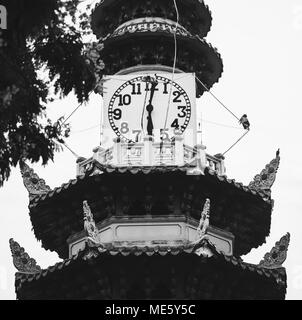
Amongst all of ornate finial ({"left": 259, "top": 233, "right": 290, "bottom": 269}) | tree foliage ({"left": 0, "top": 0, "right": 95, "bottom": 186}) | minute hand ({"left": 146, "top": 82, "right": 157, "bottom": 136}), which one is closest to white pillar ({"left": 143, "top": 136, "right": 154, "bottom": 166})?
minute hand ({"left": 146, "top": 82, "right": 157, "bottom": 136})

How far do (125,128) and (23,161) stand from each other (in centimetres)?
1625

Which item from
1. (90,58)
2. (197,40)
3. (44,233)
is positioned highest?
(197,40)

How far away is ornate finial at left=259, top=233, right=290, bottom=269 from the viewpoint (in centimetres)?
2700

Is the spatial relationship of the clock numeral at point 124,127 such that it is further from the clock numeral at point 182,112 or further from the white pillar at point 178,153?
the white pillar at point 178,153

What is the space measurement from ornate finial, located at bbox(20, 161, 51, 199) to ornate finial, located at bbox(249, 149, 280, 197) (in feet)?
17.6

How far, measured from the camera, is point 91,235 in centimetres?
2527

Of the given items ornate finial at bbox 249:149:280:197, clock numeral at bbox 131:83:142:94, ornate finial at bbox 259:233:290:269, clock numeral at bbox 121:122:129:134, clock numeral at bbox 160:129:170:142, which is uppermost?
clock numeral at bbox 131:83:142:94

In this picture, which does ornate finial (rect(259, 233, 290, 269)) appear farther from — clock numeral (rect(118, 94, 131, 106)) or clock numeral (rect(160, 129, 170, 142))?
clock numeral (rect(118, 94, 131, 106))

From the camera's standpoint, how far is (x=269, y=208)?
1136 inches

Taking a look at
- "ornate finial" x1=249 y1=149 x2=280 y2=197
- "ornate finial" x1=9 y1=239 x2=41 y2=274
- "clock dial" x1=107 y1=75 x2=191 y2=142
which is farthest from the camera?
"clock dial" x1=107 y1=75 x2=191 y2=142

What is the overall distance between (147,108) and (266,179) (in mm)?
A: 4021

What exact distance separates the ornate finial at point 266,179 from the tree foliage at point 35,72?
1460 centimetres
